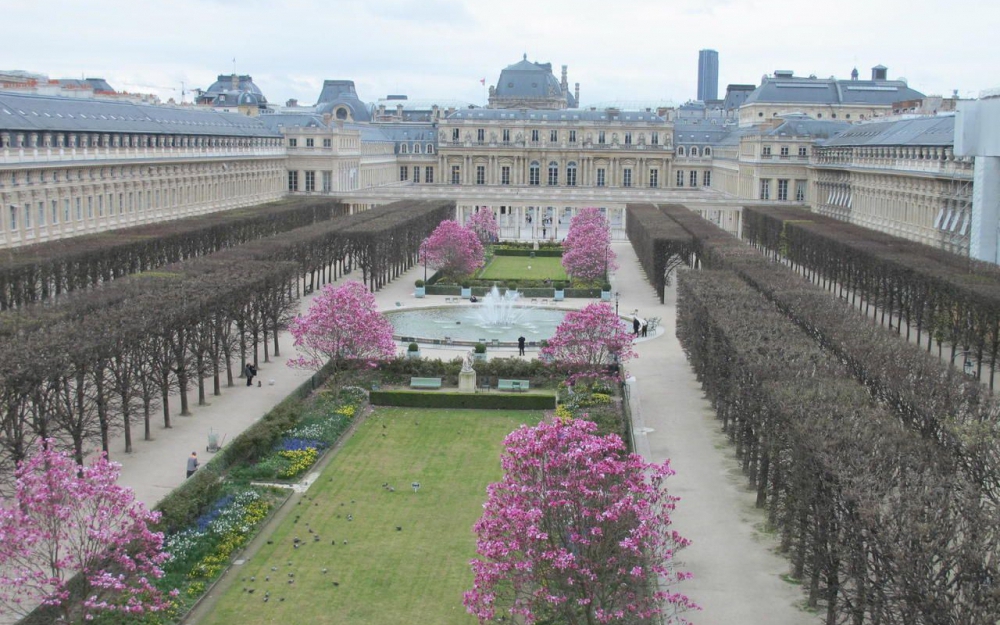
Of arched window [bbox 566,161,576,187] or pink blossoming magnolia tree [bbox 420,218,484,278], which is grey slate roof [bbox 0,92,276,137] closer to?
pink blossoming magnolia tree [bbox 420,218,484,278]

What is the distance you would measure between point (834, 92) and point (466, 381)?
112287 millimetres

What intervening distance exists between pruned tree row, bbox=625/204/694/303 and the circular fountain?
829cm

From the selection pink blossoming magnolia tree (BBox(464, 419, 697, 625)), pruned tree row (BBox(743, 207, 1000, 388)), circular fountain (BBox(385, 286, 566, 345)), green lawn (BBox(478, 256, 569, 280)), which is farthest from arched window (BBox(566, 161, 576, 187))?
pink blossoming magnolia tree (BBox(464, 419, 697, 625))

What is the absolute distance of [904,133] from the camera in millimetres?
87688

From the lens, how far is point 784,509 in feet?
88.3

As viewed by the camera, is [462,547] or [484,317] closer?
[462,547]

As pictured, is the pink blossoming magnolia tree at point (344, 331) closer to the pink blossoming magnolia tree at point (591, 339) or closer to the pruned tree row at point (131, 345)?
the pruned tree row at point (131, 345)

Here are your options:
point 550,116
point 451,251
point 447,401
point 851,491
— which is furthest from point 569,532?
point 550,116

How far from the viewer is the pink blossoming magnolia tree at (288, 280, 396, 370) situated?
→ 4316cm

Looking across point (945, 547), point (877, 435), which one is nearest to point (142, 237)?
point (877, 435)

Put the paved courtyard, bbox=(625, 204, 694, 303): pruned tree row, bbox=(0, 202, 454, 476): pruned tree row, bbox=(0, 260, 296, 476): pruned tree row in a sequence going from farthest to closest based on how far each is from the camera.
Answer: bbox=(625, 204, 694, 303): pruned tree row → bbox=(0, 202, 454, 476): pruned tree row → bbox=(0, 260, 296, 476): pruned tree row → the paved courtyard

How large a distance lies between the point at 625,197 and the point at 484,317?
6166 cm

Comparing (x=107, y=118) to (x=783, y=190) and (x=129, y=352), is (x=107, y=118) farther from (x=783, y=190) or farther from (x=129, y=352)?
(x=783, y=190)

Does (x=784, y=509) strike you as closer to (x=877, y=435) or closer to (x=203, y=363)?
(x=877, y=435)
